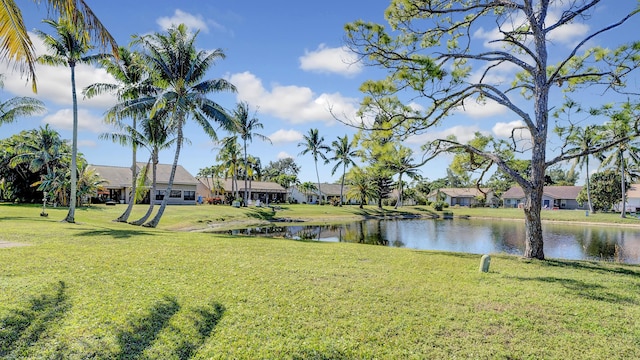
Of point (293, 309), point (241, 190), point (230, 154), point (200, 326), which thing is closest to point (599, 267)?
point (293, 309)

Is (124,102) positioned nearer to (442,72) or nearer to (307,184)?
(442,72)

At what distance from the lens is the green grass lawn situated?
461 centimetres

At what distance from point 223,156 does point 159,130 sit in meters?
23.9

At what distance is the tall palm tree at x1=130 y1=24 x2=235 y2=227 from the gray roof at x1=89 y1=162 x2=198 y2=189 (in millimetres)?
23995

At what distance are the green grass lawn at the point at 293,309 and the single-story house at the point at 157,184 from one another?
37677 millimetres

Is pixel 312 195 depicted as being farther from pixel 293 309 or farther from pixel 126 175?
pixel 293 309

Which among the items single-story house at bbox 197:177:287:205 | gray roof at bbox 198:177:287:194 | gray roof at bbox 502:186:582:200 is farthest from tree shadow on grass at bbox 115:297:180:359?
gray roof at bbox 502:186:582:200

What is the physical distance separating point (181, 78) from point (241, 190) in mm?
41529

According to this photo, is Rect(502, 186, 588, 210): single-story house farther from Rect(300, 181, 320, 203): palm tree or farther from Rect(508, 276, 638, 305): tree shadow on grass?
Rect(508, 276, 638, 305): tree shadow on grass

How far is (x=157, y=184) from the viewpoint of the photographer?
4556 cm

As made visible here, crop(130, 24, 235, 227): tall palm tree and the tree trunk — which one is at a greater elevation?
crop(130, 24, 235, 227): tall palm tree

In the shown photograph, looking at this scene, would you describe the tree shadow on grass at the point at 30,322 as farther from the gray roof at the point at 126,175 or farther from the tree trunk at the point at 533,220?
the gray roof at the point at 126,175

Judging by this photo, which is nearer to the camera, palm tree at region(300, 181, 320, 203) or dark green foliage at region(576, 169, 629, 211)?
dark green foliage at region(576, 169, 629, 211)

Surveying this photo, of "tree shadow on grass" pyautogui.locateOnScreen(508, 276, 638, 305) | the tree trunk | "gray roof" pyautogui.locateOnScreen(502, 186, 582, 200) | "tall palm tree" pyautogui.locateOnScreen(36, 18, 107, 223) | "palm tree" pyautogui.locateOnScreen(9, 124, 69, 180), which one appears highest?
"tall palm tree" pyautogui.locateOnScreen(36, 18, 107, 223)
